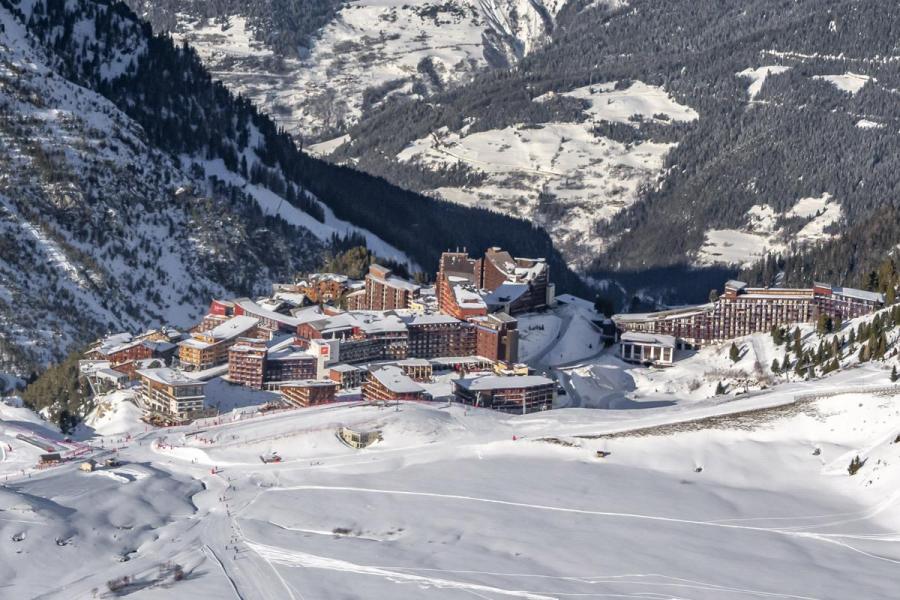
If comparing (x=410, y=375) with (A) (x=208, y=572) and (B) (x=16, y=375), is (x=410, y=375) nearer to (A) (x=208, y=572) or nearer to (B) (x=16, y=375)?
(B) (x=16, y=375)

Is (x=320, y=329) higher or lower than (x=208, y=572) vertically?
higher

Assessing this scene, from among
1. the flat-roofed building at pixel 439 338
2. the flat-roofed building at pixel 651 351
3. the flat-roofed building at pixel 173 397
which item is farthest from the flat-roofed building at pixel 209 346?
the flat-roofed building at pixel 651 351

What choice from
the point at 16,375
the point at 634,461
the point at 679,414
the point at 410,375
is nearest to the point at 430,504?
the point at 634,461

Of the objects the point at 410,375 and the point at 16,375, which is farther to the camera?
the point at 16,375

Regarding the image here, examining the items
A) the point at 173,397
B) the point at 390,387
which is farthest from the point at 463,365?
the point at 173,397

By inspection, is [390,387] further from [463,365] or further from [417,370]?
[463,365]

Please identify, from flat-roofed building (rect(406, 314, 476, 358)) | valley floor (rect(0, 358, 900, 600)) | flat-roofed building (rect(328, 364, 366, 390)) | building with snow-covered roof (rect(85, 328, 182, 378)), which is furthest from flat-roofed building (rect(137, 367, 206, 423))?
flat-roofed building (rect(406, 314, 476, 358))

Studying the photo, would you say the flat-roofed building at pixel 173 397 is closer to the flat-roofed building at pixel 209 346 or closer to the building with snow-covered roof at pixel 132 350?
the building with snow-covered roof at pixel 132 350
